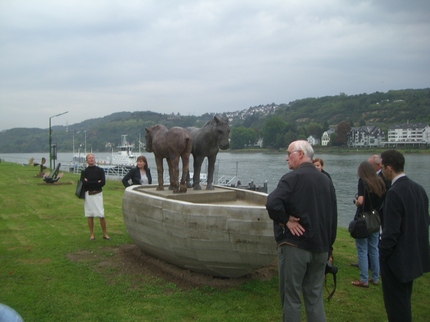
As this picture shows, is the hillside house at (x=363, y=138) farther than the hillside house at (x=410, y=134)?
No

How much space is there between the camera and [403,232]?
446cm

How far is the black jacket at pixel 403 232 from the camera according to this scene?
4418 millimetres

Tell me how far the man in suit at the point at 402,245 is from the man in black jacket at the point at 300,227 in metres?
0.67

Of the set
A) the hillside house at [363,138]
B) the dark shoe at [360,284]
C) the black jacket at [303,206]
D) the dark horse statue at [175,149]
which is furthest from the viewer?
the hillside house at [363,138]

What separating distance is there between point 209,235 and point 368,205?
2.58 metres

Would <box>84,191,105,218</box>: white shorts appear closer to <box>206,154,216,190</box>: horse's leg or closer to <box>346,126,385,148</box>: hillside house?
<box>206,154,216,190</box>: horse's leg

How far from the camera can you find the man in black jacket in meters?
4.20

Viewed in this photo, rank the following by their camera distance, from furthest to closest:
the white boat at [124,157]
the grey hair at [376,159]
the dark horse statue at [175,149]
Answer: the white boat at [124,157] < the dark horse statue at [175,149] < the grey hair at [376,159]

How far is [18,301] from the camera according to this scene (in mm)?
5938

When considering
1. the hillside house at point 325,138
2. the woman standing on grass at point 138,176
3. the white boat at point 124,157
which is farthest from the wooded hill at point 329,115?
the woman standing on grass at point 138,176

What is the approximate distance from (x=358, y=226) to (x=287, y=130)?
70265mm

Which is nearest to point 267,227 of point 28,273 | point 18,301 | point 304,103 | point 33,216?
point 18,301

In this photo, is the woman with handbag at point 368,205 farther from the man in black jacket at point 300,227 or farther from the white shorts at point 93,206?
the white shorts at point 93,206

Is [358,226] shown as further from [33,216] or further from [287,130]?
[287,130]
